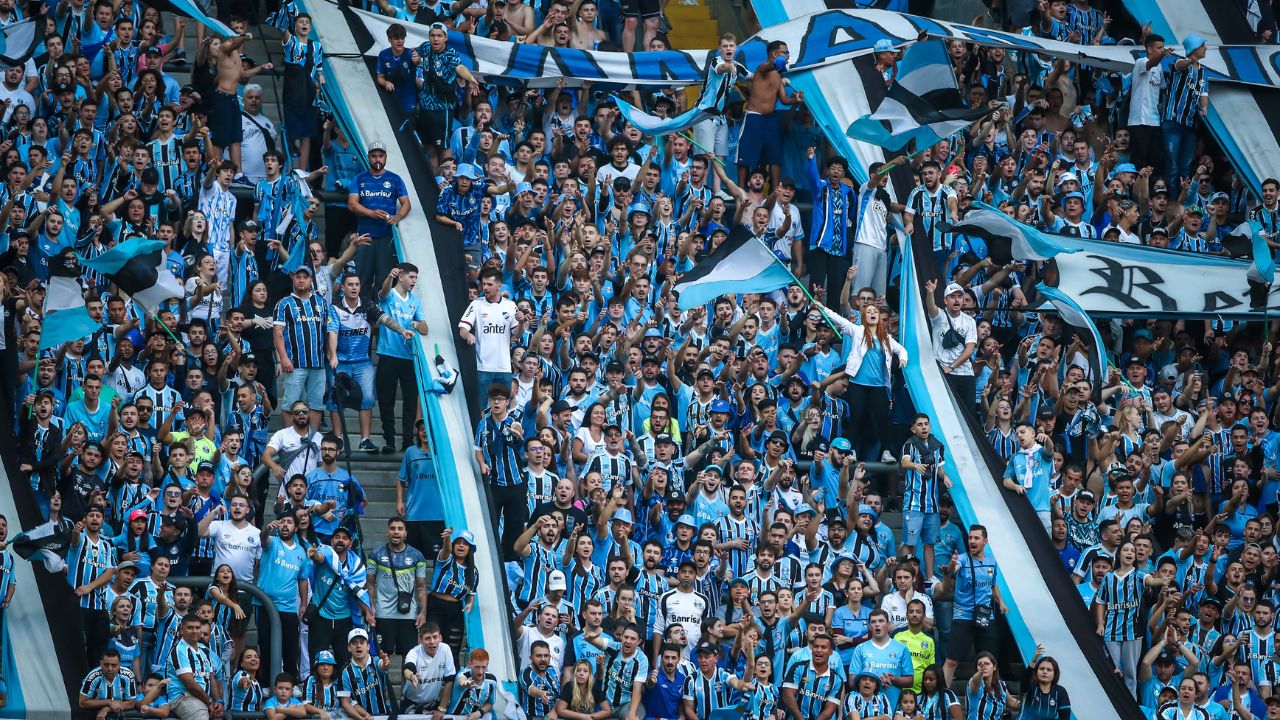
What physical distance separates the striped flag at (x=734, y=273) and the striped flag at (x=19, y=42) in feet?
20.1

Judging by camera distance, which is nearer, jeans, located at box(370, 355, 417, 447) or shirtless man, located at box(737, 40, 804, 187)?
jeans, located at box(370, 355, 417, 447)

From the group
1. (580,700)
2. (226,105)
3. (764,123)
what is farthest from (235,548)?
(764,123)

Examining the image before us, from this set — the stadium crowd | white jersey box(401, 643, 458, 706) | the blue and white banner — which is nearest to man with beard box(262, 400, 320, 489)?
the stadium crowd

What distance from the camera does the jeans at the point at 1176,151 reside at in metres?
23.1

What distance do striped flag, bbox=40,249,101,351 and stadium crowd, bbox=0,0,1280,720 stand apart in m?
0.09

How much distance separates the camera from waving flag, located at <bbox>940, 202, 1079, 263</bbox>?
20.4 meters

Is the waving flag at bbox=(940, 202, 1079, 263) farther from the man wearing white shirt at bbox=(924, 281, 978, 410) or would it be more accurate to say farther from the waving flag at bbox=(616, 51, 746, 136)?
the waving flag at bbox=(616, 51, 746, 136)

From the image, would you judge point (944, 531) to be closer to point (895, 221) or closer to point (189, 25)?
point (895, 221)

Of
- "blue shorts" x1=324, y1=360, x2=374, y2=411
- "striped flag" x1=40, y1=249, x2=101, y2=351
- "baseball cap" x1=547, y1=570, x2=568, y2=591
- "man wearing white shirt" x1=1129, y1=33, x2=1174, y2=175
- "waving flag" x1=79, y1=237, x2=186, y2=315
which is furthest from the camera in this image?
"man wearing white shirt" x1=1129, y1=33, x2=1174, y2=175

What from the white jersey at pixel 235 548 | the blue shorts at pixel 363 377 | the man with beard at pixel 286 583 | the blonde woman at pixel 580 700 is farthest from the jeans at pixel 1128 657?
the white jersey at pixel 235 548

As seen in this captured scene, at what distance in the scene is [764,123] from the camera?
71.5 feet

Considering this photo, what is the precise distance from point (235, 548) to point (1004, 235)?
309 inches

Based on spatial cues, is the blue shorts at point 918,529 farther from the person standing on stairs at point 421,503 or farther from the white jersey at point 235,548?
the white jersey at point 235,548

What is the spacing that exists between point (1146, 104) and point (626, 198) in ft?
19.3
